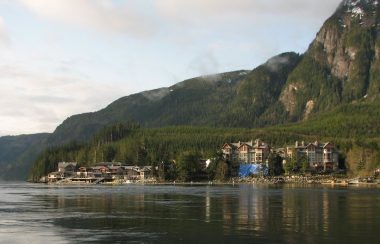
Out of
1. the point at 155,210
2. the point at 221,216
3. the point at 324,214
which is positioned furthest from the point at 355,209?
the point at 155,210

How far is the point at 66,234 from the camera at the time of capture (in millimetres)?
51688

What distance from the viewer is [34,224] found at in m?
59.7

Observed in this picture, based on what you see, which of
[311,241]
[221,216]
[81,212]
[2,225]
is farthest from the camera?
[81,212]

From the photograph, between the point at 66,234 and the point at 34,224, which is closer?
the point at 66,234

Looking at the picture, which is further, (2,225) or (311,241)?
(2,225)

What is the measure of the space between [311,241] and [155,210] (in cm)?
3392

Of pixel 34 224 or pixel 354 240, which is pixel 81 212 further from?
pixel 354 240

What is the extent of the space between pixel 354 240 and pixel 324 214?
883 inches

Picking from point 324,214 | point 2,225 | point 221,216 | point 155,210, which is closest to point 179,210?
point 155,210

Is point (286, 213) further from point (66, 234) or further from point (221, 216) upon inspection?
point (66, 234)

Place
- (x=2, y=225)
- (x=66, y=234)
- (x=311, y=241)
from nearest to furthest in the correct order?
(x=311, y=241)
(x=66, y=234)
(x=2, y=225)

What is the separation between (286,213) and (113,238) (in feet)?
92.4

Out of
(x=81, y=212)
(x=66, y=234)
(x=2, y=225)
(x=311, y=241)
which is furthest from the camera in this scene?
(x=81, y=212)

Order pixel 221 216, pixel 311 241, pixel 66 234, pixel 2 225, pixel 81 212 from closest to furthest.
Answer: pixel 311 241 < pixel 66 234 < pixel 2 225 < pixel 221 216 < pixel 81 212
